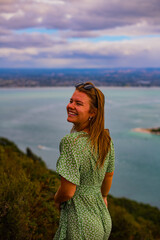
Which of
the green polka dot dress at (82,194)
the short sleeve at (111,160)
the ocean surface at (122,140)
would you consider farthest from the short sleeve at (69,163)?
the ocean surface at (122,140)

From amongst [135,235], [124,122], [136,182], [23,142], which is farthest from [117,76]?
[135,235]

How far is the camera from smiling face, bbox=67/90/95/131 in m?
1.48

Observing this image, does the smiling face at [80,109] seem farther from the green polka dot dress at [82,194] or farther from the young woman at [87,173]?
the green polka dot dress at [82,194]

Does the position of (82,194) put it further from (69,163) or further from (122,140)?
(122,140)

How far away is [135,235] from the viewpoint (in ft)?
20.7

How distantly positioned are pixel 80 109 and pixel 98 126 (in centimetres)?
14

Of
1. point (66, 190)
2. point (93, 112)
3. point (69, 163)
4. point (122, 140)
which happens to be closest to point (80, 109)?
point (93, 112)

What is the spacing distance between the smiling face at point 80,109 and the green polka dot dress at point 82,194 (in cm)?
10

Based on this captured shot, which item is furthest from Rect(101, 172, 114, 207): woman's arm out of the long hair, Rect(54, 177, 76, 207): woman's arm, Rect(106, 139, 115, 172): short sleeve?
Rect(54, 177, 76, 207): woman's arm

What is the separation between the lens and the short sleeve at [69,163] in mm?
1352

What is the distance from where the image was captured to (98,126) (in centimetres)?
146

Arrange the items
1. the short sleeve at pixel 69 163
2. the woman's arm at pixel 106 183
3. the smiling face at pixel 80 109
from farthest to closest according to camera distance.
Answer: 1. the woman's arm at pixel 106 183
2. the smiling face at pixel 80 109
3. the short sleeve at pixel 69 163

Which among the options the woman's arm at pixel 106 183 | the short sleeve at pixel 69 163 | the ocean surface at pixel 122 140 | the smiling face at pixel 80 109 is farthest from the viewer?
the ocean surface at pixel 122 140

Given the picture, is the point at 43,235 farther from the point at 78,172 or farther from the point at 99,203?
the point at 78,172
